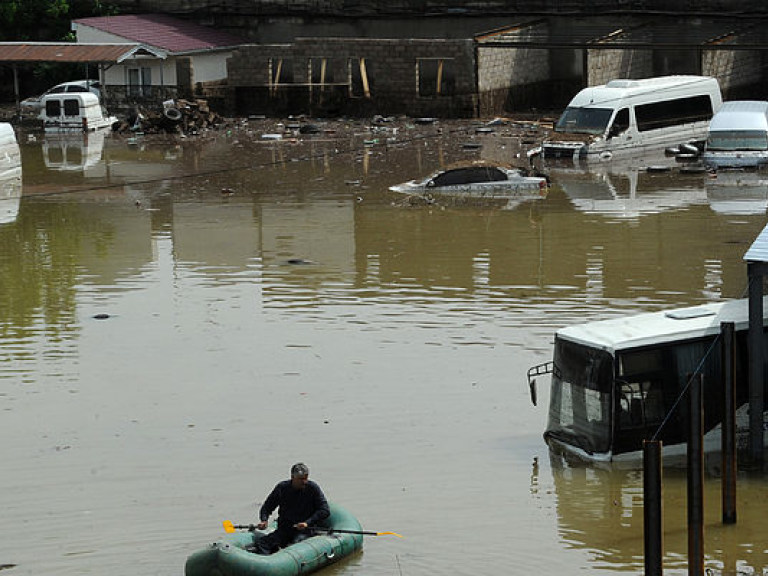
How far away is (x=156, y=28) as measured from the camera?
58.6 metres

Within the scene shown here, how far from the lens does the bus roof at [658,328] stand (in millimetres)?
16109

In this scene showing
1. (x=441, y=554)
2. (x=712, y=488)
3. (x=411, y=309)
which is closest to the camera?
(x=441, y=554)

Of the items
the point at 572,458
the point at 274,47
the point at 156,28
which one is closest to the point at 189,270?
the point at 572,458

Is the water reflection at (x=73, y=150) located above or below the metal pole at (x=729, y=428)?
above

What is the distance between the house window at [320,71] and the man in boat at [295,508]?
41675 mm

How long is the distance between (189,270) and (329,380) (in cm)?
891

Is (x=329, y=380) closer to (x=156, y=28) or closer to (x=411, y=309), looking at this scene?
(x=411, y=309)

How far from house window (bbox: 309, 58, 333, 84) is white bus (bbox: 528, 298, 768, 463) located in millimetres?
39043

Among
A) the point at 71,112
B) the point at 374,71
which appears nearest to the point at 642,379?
the point at 374,71

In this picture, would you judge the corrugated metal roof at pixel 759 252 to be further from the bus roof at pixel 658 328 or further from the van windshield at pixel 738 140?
the van windshield at pixel 738 140

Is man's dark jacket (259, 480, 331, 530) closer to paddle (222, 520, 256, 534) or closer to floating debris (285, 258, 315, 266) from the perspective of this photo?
paddle (222, 520, 256, 534)

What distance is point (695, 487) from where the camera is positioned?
13.2m

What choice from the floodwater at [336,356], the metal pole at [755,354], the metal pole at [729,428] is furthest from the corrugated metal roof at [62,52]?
the metal pole at [729,428]

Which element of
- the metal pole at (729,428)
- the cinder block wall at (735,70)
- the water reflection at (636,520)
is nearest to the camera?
the water reflection at (636,520)
